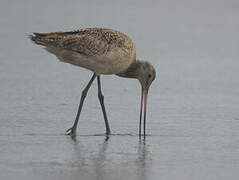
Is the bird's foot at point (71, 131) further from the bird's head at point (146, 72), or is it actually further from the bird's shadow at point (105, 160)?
the bird's head at point (146, 72)

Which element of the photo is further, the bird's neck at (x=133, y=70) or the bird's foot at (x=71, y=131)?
the bird's neck at (x=133, y=70)

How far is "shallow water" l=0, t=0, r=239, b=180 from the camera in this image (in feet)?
18.4

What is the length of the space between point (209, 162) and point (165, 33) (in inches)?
340

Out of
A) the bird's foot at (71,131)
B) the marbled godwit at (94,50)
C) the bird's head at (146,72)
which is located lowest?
the bird's foot at (71,131)

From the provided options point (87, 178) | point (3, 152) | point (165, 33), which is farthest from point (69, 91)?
point (165, 33)

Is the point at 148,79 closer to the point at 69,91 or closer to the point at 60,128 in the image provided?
the point at 60,128

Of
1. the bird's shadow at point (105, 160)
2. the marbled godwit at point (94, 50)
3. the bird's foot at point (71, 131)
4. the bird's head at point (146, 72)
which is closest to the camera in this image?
the bird's shadow at point (105, 160)

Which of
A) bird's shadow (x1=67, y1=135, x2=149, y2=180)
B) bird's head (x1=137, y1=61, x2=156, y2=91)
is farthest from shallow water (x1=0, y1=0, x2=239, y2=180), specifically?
bird's head (x1=137, y1=61, x2=156, y2=91)

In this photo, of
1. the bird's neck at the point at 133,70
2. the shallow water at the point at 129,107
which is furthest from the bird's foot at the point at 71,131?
the bird's neck at the point at 133,70

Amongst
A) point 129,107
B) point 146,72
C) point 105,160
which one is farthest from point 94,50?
point 105,160

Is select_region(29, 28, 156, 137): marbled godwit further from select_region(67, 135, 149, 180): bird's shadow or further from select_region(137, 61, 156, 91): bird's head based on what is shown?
select_region(67, 135, 149, 180): bird's shadow

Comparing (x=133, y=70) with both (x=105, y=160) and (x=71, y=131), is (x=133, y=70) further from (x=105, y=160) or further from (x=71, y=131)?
(x=105, y=160)

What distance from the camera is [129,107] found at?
→ 812cm

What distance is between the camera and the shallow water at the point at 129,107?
561 cm
